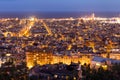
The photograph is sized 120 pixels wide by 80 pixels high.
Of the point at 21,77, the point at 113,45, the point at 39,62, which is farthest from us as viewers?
the point at 113,45

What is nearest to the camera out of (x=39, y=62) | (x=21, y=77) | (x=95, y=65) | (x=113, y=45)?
(x=21, y=77)

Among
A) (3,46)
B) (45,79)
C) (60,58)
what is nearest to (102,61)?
(60,58)

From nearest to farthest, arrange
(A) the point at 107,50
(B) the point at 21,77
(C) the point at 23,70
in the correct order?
(B) the point at 21,77, (C) the point at 23,70, (A) the point at 107,50

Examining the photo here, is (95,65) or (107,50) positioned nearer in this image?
(95,65)

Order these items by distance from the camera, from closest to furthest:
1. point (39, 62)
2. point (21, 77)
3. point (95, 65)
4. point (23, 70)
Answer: point (21, 77) < point (23, 70) < point (95, 65) < point (39, 62)

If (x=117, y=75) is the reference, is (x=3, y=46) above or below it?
above

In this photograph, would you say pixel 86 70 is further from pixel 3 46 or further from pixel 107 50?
pixel 3 46

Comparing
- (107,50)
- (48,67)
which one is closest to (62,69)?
(48,67)

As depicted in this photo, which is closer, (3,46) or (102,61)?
(102,61)

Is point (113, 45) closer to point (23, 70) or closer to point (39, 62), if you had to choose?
point (39, 62)
